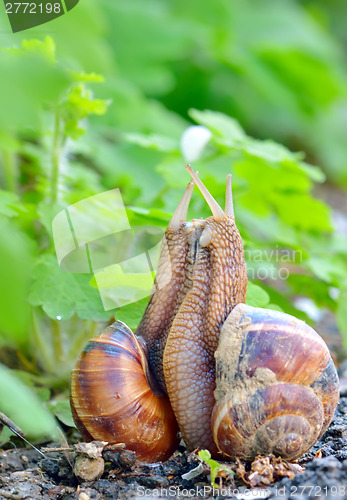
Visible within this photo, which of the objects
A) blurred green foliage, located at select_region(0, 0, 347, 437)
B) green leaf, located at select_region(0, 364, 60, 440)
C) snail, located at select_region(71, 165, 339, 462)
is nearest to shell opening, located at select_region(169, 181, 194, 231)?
snail, located at select_region(71, 165, 339, 462)

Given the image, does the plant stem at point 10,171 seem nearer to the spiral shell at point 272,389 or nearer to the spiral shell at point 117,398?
the spiral shell at point 117,398

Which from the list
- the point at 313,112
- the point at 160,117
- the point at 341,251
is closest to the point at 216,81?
the point at 313,112

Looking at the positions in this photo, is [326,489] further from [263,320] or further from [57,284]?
[57,284]

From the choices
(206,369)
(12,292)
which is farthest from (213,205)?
(12,292)

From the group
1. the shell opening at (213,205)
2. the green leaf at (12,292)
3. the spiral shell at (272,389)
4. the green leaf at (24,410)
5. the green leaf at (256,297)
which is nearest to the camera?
the green leaf at (12,292)

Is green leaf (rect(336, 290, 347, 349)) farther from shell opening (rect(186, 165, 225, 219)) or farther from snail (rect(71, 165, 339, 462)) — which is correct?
shell opening (rect(186, 165, 225, 219))

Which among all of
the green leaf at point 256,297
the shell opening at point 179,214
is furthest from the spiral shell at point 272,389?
the shell opening at point 179,214
